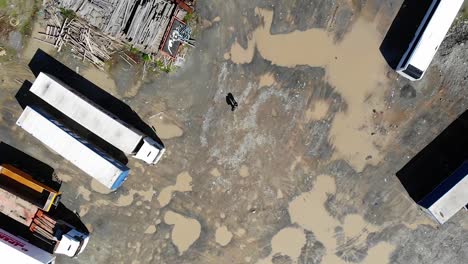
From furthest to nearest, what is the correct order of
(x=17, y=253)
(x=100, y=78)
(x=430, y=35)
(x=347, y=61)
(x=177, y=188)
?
(x=177, y=188)
(x=100, y=78)
(x=347, y=61)
(x=17, y=253)
(x=430, y=35)

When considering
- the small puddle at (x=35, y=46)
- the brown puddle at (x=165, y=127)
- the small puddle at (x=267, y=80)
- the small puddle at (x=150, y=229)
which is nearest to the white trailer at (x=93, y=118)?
the brown puddle at (x=165, y=127)

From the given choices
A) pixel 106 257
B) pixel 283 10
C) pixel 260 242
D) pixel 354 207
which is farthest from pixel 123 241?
pixel 283 10

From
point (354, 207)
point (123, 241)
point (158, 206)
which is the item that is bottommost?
point (123, 241)

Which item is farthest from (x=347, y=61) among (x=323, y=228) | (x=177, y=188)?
(x=177, y=188)

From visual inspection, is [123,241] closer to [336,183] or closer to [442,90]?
[336,183]

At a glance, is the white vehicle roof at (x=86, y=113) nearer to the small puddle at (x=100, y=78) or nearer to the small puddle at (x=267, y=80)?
the small puddle at (x=100, y=78)

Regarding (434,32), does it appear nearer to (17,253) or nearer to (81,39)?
(81,39)

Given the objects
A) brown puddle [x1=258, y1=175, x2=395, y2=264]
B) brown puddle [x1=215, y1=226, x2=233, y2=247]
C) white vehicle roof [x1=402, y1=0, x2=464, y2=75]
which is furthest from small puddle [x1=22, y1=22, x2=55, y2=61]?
white vehicle roof [x1=402, y1=0, x2=464, y2=75]
